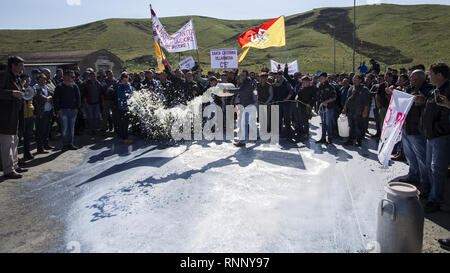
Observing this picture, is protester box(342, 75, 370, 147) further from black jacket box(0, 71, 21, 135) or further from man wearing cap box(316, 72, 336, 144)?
black jacket box(0, 71, 21, 135)

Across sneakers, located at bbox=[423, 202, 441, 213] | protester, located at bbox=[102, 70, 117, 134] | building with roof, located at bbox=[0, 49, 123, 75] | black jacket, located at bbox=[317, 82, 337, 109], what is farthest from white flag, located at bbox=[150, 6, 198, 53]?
building with roof, located at bbox=[0, 49, 123, 75]

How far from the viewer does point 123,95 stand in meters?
10.2

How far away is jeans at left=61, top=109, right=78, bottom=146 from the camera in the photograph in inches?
360

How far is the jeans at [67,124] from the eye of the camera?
9.15 m

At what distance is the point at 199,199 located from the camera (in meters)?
5.38

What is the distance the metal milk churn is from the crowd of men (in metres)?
1.72

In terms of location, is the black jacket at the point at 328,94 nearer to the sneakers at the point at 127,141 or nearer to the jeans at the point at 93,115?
the sneakers at the point at 127,141

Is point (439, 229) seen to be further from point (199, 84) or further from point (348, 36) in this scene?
point (348, 36)

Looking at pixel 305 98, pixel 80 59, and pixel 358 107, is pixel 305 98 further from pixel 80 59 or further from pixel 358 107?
pixel 80 59

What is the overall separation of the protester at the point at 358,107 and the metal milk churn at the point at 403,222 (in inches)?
242

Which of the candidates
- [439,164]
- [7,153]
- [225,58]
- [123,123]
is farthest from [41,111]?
[439,164]

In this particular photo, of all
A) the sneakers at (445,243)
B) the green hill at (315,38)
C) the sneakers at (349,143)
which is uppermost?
the green hill at (315,38)

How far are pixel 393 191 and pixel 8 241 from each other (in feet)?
16.4

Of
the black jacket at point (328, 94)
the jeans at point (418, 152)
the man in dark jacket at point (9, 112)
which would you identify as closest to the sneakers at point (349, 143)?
the black jacket at point (328, 94)
